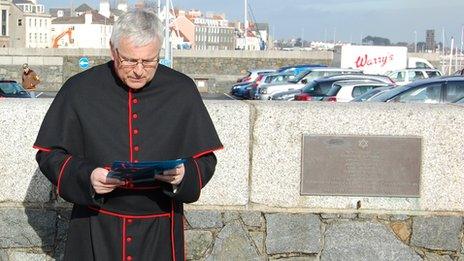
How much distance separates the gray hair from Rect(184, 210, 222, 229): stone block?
2.33 m

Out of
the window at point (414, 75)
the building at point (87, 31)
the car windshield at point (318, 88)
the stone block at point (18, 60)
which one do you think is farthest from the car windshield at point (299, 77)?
the building at point (87, 31)

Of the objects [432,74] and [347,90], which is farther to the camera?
[432,74]

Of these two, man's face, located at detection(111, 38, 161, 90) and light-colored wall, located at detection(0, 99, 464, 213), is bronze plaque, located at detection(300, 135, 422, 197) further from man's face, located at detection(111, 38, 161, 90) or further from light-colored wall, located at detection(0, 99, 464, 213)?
man's face, located at detection(111, 38, 161, 90)

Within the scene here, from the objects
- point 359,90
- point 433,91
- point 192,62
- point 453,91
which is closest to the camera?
point 453,91

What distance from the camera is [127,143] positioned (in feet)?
13.0

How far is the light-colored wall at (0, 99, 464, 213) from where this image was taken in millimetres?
5879

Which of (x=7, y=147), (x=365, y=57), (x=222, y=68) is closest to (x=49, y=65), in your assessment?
(x=222, y=68)

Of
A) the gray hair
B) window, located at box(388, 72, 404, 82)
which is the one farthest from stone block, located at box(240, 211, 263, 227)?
window, located at box(388, 72, 404, 82)

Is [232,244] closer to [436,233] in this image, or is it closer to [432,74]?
[436,233]

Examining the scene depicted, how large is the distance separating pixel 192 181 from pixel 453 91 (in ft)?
45.9

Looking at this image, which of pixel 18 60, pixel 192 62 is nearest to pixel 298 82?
pixel 192 62

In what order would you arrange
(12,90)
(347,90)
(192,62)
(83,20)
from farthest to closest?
(83,20), (192,62), (12,90), (347,90)

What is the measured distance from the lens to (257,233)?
19.7ft

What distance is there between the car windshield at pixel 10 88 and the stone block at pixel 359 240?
82.1 feet
